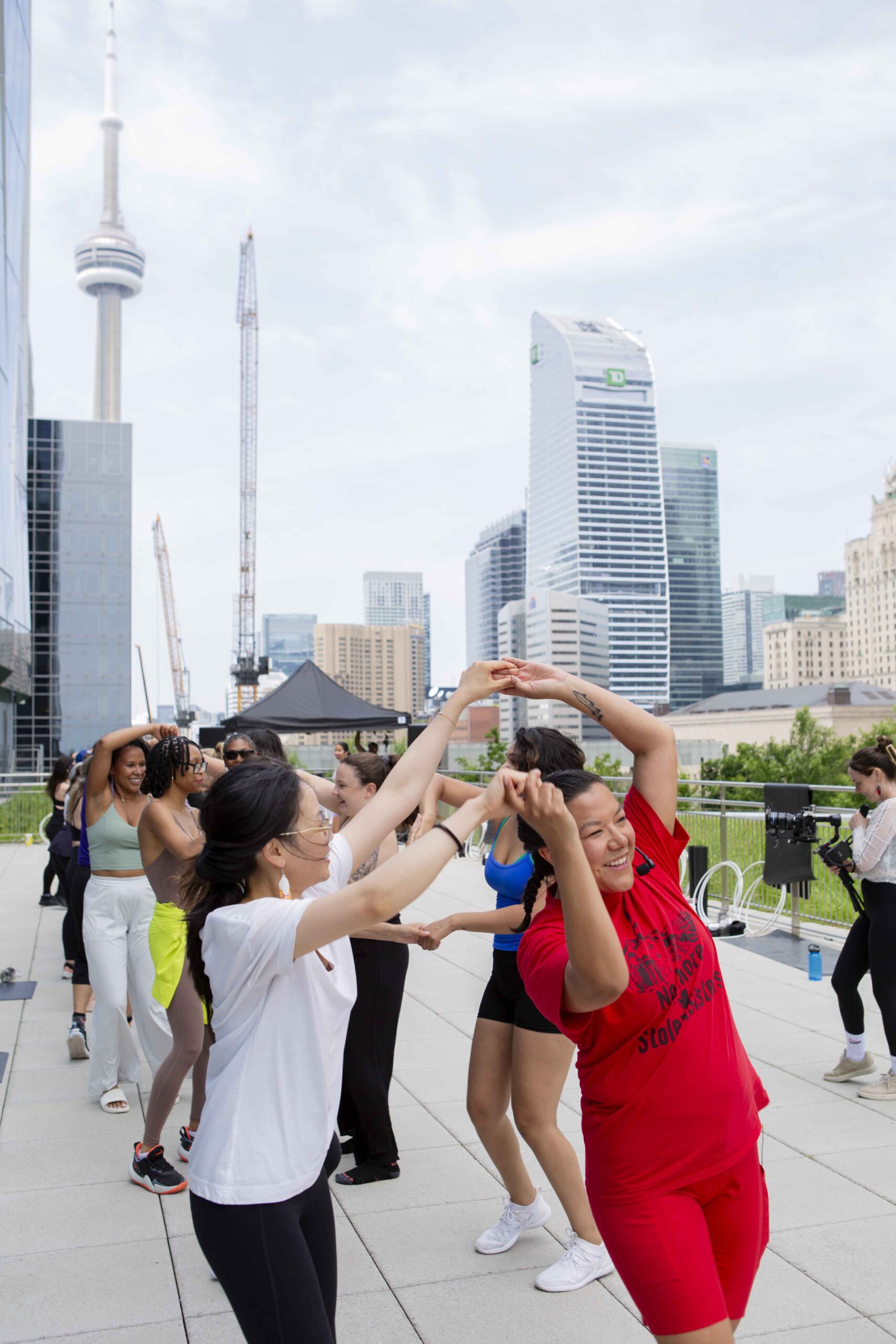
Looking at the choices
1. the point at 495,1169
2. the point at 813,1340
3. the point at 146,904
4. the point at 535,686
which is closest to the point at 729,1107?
the point at 535,686

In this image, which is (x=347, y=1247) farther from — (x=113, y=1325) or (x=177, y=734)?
(x=177, y=734)

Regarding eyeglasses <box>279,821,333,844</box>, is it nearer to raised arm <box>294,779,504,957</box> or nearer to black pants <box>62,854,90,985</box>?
raised arm <box>294,779,504,957</box>

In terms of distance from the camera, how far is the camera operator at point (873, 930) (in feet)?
17.5

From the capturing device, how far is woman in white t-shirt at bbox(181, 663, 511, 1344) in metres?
2.08

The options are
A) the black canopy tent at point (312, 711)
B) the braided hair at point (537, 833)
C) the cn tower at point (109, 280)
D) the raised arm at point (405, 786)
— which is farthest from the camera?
the cn tower at point (109, 280)

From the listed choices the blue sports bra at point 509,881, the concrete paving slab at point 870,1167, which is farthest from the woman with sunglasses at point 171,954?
the concrete paving slab at point 870,1167

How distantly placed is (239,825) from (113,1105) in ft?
13.3

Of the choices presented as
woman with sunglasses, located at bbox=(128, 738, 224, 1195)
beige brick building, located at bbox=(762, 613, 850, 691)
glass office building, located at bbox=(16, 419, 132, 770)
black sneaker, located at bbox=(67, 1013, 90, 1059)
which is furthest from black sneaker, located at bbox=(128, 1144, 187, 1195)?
beige brick building, located at bbox=(762, 613, 850, 691)

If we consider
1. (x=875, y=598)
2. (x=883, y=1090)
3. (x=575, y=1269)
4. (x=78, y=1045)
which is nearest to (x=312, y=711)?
(x=78, y=1045)

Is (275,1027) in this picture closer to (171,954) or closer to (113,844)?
(171,954)

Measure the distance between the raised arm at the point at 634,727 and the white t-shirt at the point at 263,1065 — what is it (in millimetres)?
875

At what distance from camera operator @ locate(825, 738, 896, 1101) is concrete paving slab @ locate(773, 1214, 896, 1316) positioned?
4.84 feet

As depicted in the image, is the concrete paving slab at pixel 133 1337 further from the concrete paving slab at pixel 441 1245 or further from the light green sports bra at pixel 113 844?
the light green sports bra at pixel 113 844

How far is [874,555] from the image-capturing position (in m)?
165
